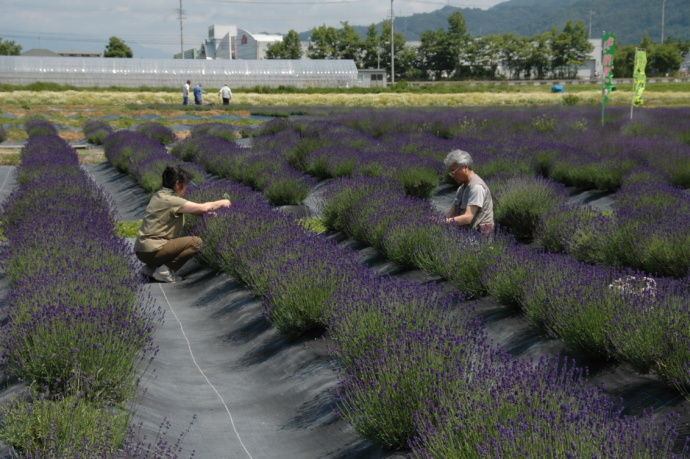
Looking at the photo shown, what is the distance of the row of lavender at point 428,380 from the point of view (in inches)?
99.2

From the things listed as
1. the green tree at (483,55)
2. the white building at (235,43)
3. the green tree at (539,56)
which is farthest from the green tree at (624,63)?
the white building at (235,43)

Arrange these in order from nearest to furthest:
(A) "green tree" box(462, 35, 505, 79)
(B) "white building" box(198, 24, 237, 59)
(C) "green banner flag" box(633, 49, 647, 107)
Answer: (C) "green banner flag" box(633, 49, 647, 107) < (A) "green tree" box(462, 35, 505, 79) < (B) "white building" box(198, 24, 237, 59)

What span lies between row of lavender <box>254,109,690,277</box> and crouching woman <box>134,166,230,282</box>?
340cm

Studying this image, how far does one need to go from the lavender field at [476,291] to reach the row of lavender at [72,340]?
0.17 feet

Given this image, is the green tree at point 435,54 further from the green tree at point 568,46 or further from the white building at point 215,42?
the white building at point 215,42

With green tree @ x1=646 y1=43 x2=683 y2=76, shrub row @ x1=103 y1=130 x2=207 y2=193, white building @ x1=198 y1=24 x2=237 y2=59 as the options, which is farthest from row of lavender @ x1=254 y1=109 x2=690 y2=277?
white building @ x1=198 y1=24 x2=237 y2=59

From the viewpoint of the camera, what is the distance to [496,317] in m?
5.25

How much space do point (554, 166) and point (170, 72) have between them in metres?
47.9

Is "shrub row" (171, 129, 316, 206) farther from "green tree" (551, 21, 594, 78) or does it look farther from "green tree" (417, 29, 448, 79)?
"green tree" (551, 21, 594, 78)

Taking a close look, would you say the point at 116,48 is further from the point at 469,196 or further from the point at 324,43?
the point at 469,196

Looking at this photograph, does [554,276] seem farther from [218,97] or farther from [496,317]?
[218,97]

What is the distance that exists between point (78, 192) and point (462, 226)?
4978mm

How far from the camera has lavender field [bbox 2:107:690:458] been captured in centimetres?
281

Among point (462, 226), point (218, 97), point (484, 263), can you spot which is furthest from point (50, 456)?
point (218, 97)
